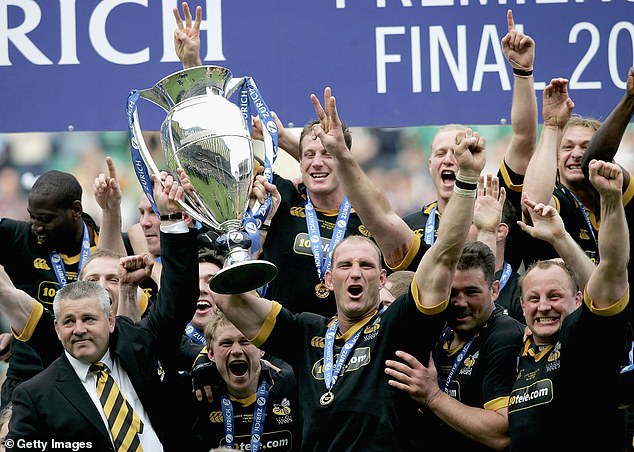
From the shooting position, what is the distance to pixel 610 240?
477 cm

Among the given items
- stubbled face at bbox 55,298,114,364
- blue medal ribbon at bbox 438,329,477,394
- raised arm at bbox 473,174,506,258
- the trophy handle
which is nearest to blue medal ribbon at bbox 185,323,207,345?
stubbled face at bbox 55,298,114,364

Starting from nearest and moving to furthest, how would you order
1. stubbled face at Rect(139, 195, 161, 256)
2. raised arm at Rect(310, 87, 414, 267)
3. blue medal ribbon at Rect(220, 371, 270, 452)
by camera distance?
raised arm at Rect(310, 87, 414, 267), blue medal ribbon at Rect(220, 371, 270, 452), stubbled face at Rect(139, 195, 161, 256)

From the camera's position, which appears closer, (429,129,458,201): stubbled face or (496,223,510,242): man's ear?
(496,223,510,242): man's ear

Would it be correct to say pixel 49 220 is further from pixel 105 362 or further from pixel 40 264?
pixel 105 362

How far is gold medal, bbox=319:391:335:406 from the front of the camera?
17.1 feet

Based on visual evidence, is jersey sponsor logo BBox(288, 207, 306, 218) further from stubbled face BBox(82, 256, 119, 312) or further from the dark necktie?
the dark necktie

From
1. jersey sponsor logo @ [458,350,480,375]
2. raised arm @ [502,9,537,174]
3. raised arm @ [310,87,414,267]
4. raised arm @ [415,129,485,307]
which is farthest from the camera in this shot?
raised arm @ [502,9,537,174]

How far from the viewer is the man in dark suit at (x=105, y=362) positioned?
539 centimetres

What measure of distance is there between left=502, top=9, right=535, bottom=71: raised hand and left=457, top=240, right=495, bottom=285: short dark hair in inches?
46.5

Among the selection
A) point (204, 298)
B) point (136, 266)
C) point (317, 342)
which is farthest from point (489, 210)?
point (136, 266)

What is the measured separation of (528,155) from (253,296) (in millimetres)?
1752

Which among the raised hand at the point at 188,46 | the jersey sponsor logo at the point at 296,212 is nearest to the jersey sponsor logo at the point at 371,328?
the jersey sponsor logo at the point at 296,212

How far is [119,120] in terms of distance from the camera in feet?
25.5

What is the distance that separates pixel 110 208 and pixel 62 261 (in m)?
0.47
